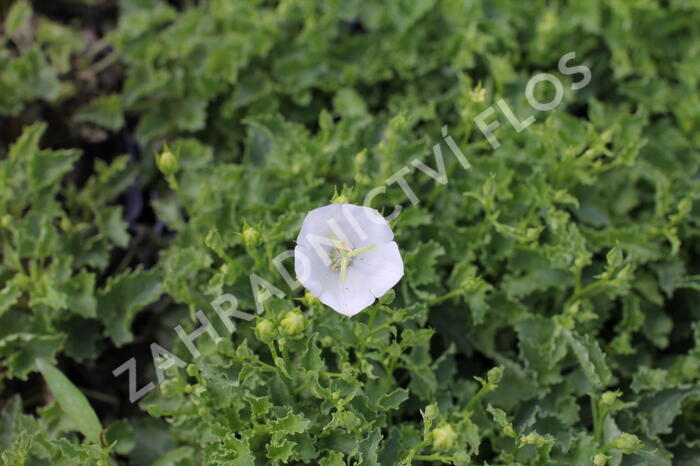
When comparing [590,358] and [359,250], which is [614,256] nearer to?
[590,358]

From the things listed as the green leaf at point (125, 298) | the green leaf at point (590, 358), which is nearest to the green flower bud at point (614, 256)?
the green leaf at point (590, 358)

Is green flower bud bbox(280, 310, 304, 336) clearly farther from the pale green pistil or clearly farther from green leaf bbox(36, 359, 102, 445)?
green leaf bbox(36, 359, 102, 445)

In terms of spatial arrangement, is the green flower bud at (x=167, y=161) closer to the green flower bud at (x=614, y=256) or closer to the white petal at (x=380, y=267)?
the white petal at (x=380, y=267)

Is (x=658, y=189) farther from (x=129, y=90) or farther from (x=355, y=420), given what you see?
(x=129, y=90)

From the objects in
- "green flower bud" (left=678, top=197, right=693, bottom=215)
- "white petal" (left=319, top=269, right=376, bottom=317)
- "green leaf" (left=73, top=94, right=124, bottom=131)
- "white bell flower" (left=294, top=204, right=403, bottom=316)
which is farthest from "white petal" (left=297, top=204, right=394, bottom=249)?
"green leaf" (left=73, top=94, right=124, bottom=131)

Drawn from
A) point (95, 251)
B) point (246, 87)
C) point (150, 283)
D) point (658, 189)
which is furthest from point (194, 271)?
point (658, 189)

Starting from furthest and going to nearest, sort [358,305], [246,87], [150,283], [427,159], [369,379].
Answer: [246,87], [427,159], [150,283], [369,379], [358,305]
